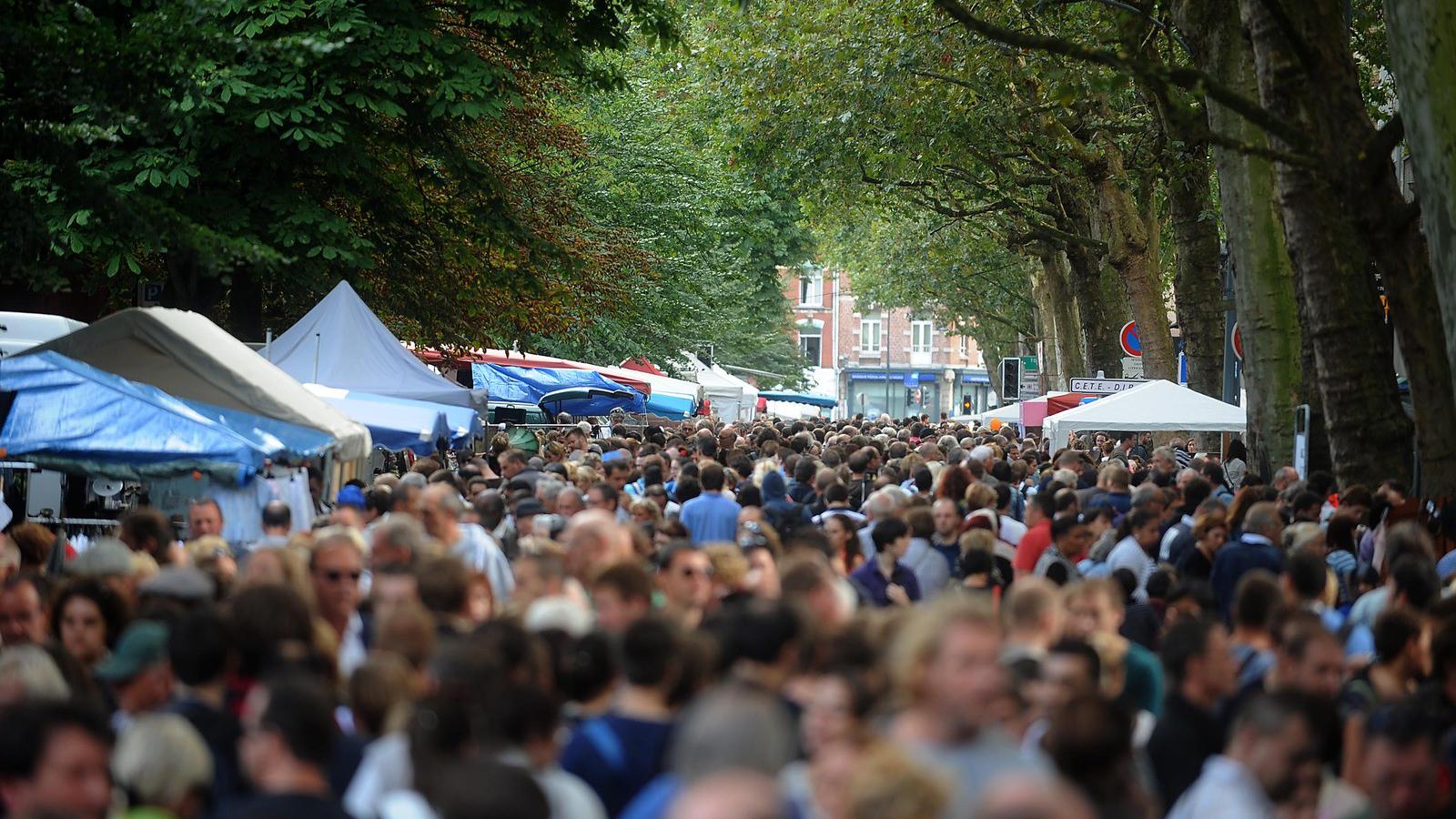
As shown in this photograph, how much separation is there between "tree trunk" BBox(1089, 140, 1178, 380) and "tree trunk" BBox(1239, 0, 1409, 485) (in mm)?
13268

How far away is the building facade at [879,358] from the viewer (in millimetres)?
111812

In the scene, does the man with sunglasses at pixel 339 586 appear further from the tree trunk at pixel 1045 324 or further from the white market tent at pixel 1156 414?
the tree trunk at pixel 1045 324

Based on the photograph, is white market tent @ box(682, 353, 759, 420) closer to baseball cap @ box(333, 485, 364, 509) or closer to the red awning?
the red awning

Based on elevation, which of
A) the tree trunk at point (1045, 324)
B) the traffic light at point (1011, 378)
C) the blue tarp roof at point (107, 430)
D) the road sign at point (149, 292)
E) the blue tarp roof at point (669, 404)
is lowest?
the blue tarp roof at point (107, 430)

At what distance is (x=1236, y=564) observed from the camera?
10.1 metres

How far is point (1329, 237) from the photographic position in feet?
50.8

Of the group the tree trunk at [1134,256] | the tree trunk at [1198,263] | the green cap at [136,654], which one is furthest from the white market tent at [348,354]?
the tree trunk at [1134,256]

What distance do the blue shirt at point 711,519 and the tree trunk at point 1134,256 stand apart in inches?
686

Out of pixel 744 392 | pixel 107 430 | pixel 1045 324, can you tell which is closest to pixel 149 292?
pixel 107 430

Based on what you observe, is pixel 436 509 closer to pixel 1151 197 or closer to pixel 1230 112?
pixel 1230 112

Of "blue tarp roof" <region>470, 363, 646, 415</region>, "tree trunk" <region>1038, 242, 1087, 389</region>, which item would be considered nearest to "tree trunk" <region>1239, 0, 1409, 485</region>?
"blue tarp roof" <region>470, 363, 646, 415</region>

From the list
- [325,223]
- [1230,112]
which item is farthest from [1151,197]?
[325,223]

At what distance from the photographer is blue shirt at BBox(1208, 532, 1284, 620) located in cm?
1006

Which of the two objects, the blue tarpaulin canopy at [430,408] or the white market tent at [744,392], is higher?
the white market tent at [744,392]
